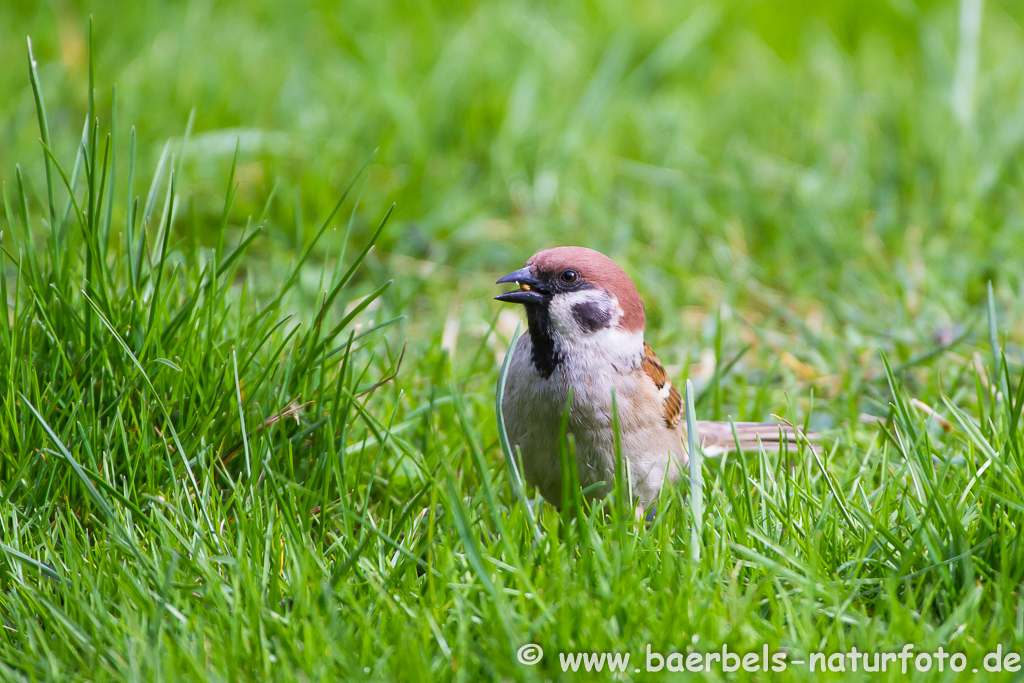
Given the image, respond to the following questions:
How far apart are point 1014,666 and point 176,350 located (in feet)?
8.51

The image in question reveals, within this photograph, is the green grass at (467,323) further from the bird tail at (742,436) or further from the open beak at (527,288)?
the open beak at (527,288)

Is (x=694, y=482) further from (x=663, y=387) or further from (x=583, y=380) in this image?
(x=663, y=387)

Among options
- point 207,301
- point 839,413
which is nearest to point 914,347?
point 839,413

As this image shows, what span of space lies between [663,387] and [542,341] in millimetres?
602

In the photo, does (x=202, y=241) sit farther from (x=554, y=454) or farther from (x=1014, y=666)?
(x=1014, y=666)

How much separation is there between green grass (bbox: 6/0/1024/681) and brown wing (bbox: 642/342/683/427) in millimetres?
243

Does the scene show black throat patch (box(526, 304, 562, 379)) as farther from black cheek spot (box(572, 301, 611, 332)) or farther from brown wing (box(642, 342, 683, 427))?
brown wing (box(642, 342, 683, 427))

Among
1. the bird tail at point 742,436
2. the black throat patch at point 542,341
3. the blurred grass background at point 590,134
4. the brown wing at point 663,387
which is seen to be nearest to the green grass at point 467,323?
the blurred grass background at point 590,134

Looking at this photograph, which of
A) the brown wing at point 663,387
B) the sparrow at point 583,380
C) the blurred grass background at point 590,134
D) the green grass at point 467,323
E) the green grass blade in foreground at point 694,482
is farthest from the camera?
the blurred grass background at point 590,134

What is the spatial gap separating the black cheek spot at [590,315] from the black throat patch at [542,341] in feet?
0.34

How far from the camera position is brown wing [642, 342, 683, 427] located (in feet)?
11.5

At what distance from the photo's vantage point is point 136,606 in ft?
7.88

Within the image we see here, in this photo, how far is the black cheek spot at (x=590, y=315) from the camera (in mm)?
3268

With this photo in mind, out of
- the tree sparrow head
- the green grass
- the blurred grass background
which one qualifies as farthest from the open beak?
the blurred grass background
